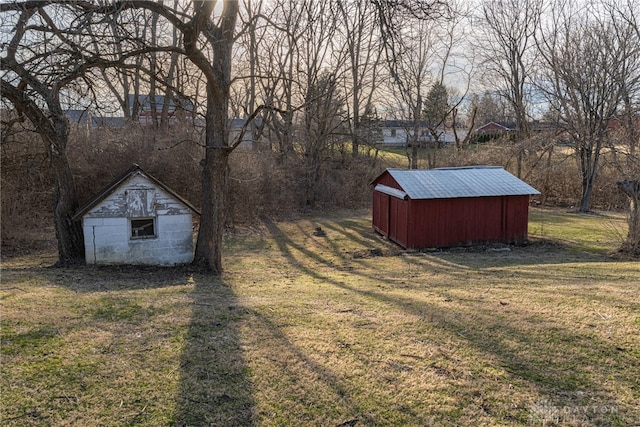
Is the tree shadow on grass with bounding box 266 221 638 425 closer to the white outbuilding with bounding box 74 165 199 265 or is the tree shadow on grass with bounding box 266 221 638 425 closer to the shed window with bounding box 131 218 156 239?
the white outbuilding with bounding box 74 165 199 265

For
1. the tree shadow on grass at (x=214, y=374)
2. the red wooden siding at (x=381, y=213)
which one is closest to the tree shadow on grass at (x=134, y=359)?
the tree shadow on grass at (x=214, y=374)

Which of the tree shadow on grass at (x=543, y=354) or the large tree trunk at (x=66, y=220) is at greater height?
the large tree trunk at (x=66, y=220)

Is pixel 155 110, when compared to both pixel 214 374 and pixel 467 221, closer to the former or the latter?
pixel 467 221

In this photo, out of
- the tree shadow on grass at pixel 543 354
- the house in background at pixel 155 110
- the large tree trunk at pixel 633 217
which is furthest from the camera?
the house in background at pixel 155 110

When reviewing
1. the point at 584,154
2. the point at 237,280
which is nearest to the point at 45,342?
the point at 237,280

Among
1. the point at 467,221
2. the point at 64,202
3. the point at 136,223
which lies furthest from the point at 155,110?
the point at 467,221

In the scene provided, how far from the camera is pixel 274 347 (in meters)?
4.68

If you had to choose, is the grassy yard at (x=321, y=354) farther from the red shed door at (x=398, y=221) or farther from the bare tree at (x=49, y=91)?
the red shed door at (x=398, y=221)

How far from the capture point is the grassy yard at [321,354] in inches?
136

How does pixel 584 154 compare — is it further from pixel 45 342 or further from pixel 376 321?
pixel 45 342

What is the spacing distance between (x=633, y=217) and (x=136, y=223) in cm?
1355

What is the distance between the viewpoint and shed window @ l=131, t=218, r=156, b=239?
35.6ft

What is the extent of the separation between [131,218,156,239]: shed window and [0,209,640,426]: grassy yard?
2.32 metres

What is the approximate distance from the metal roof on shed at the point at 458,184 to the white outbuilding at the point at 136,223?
7172mm
